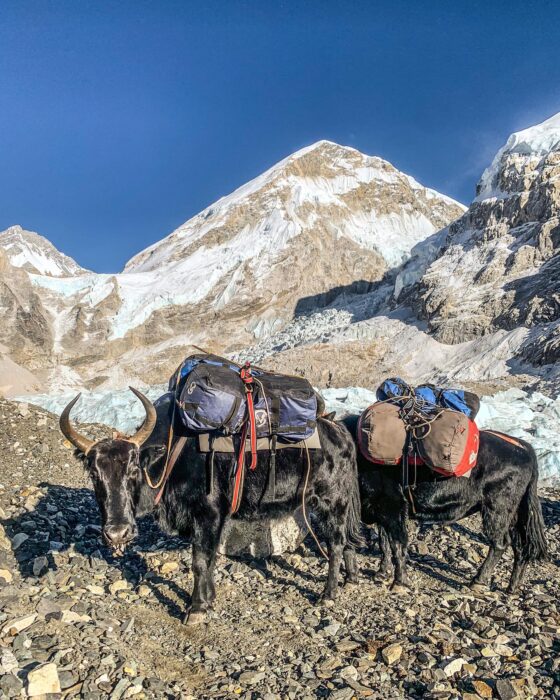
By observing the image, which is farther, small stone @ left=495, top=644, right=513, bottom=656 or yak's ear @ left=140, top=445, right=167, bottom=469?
yak's ear @ left=140, top=445, right=167, bottom=469

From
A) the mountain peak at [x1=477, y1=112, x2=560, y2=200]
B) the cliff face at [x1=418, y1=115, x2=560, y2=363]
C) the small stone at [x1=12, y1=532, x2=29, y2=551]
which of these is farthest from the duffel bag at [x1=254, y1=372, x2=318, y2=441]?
the mountain peak at [x1=477, y1=112, x2=560, y2=200]

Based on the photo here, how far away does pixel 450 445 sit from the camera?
4191 millimetres

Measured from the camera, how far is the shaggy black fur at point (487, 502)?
4.52 metres

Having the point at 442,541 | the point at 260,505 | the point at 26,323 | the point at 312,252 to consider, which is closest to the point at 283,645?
the point at 260,505

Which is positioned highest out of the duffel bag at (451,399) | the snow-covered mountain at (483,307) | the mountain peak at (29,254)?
the mountain peak at (29,254)

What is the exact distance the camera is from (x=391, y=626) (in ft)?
12.2

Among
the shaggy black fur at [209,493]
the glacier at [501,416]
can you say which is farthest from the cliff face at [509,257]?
the shaggy black fur at [209,493]

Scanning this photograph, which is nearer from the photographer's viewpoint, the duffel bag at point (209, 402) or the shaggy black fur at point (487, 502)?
the duffel bag at point (209, 402)

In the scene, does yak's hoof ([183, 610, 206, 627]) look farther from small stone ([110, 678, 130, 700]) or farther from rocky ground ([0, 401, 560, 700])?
small stone ([110, 678, 130, 700])

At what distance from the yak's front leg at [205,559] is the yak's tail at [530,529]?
276 centimetres

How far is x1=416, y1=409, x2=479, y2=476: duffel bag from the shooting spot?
419cm

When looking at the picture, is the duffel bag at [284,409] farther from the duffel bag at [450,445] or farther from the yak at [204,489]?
the duffel bag at [450,445]

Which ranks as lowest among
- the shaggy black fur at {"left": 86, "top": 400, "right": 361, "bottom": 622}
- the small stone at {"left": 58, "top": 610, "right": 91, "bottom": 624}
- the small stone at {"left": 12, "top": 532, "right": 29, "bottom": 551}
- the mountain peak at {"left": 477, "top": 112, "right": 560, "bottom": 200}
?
the small stone at {"left": 58, "top": 610, "right": 91, "bottom": 624}

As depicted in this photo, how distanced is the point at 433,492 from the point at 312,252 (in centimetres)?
5728
